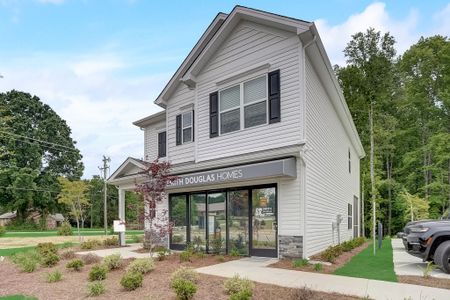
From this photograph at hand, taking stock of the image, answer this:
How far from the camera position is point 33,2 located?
12.7 m

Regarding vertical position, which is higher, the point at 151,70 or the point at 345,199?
the point at 151,70

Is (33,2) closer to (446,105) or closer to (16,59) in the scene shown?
(16,59)

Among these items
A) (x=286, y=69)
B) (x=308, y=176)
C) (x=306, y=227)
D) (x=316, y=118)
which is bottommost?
(x=306, y=227)

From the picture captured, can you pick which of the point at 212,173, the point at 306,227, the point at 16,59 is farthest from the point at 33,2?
the point at 306,227

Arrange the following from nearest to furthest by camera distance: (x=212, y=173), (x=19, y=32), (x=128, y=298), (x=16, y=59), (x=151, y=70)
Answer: (x=128, y=298), (x=212, y=173), (x=19, y=32), (x=16, y=59), (x=151, y=70)

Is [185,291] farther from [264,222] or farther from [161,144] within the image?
[161,144]

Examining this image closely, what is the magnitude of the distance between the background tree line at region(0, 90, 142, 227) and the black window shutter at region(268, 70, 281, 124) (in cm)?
3429

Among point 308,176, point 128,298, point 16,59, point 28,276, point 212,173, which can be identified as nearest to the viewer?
point 128,298

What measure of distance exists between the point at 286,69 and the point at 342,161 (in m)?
8.44

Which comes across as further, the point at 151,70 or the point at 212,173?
the point at 151,70

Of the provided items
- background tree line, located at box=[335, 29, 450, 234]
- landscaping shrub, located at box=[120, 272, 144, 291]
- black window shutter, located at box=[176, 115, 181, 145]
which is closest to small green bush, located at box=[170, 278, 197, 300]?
landscaping shrub, located at box=[120, 272, 144, 291]

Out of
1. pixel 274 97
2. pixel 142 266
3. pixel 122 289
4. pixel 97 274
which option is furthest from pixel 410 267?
pixel 97 274

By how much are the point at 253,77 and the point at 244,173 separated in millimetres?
3352

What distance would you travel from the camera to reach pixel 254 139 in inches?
487
